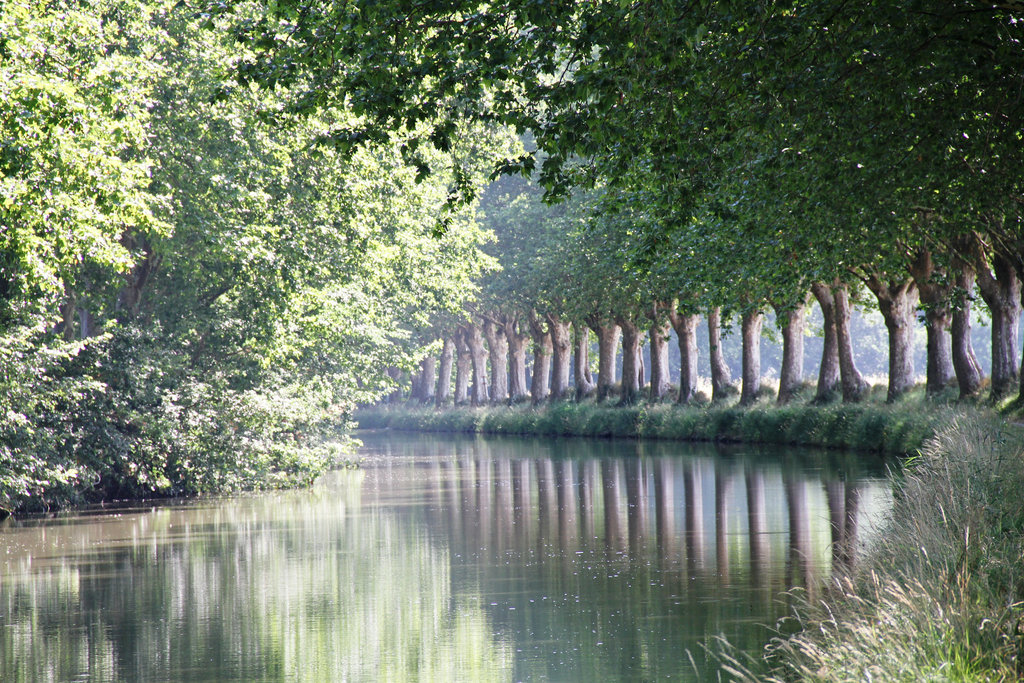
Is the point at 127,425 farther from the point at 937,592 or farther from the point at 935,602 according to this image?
the point at 935,602

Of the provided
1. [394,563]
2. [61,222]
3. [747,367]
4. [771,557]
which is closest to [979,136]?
[771,557]

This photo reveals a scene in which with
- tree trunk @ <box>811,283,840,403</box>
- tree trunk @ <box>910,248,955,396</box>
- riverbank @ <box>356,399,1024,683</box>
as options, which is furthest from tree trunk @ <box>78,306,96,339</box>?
tree trunk @ <box>811,283,840,403</box>

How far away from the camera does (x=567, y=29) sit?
11359mm

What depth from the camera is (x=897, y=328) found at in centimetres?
3372

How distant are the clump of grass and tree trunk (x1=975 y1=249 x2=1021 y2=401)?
1648 centimetres

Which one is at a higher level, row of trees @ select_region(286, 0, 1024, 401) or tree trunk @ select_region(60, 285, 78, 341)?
row of trees @ select_region(286, 0, 1024, 401)

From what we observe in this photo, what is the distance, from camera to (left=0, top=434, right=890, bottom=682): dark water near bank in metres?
10.3

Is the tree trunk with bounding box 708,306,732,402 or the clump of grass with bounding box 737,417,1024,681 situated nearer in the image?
the clump of grass with bounding box 737,417,1024,681

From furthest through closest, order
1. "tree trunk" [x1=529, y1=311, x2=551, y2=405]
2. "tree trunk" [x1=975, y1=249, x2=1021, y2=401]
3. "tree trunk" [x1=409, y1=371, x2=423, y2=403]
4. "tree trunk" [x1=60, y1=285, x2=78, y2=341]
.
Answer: "tree trunk" [x1=409, y1=371, x2=423, y2=403] → "tree trunk" [x1=529, y1=311, x2=551, y2=405] → "tree trunk" [x1=975, y1=249, x2=1021, y2=401] → "tree trunk" [x1=60, y1=285, x2=78, y2=341]

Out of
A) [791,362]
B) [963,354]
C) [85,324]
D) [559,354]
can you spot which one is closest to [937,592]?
[963,354]

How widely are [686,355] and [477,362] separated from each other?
88.7 ft

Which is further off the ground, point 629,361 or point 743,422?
point 629,361

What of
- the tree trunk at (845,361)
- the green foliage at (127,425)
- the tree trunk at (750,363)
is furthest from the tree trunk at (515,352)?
the green foliage at (127,425)

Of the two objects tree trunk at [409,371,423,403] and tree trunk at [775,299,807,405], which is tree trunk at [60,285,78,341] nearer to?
tree trunk at [775,299,807,405]
